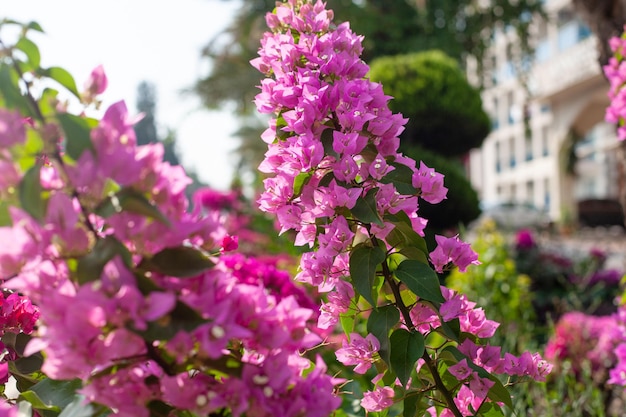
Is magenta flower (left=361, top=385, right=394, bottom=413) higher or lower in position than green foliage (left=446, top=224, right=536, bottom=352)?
higher

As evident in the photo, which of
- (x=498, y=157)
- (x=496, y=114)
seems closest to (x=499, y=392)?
(x=498, y=157)

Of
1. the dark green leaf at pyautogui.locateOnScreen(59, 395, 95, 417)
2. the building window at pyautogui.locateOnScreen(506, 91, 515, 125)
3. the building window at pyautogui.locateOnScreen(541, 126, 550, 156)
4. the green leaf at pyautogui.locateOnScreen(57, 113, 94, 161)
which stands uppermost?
the green leaf at pyautogui.locateOnScreen(57, 113, 94, 161)

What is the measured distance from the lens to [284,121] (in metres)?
1.05

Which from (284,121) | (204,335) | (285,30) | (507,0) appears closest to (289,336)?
(204,335)

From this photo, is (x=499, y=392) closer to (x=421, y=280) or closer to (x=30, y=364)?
(x=421, y=280)

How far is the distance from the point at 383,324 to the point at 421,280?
9 cm

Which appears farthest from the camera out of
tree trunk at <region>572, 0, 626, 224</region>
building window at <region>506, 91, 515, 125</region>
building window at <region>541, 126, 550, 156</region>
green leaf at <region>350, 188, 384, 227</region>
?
building window at <region>506, 91, 515, 125</region>

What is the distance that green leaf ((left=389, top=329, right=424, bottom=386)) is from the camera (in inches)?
35.3

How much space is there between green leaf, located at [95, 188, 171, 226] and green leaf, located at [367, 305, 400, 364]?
0.44m

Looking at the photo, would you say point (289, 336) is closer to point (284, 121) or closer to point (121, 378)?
point (121, 378)

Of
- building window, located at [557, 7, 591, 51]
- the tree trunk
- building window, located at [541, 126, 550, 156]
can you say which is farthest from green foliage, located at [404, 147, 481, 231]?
building window, located at [541, 126, 550, 156]

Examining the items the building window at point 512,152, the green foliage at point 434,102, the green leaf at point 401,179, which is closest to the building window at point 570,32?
the building window at point 512,152

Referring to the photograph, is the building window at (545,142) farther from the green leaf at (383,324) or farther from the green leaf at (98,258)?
the green leaf at (98,258)

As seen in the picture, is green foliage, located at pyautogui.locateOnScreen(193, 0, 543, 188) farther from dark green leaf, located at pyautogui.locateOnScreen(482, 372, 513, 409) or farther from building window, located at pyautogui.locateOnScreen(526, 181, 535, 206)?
building window, located at pyautogui.locateOnScreen(526, 181, 535, 206)
